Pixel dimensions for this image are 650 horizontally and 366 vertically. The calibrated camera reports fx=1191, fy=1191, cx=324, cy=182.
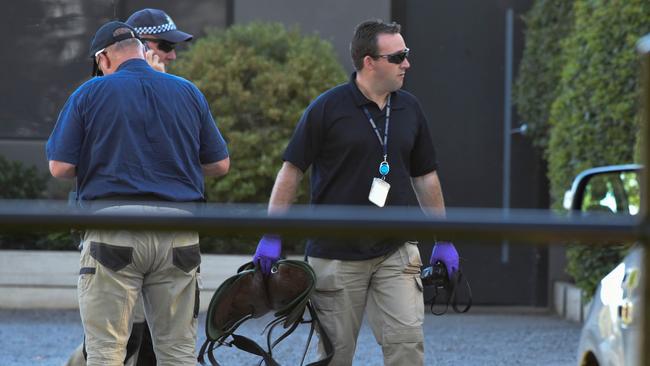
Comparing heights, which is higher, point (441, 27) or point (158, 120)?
point (441, 27)

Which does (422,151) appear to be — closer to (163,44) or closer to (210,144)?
(210,144)

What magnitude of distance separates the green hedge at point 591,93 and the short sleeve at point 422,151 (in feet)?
11.0

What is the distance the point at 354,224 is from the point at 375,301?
11.2ft

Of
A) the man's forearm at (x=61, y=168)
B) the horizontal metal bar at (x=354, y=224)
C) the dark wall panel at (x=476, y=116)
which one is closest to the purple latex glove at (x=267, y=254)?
the man's forearm at (x=61, y=168)

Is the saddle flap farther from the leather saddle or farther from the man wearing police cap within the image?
the man wearing police cap

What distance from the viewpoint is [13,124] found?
35.4 feet

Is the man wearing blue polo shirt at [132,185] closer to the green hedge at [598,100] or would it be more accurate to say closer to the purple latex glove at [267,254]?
the purple latex glove at [267,254]

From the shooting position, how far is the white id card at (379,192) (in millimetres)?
4758

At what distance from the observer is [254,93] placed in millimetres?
9789

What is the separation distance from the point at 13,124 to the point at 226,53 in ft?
7.45

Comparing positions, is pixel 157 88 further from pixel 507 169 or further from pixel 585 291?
pixel 507 169

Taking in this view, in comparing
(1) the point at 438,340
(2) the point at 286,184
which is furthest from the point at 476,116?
(2) the point at 286,184

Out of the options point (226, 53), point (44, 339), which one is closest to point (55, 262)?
point (44, 339)

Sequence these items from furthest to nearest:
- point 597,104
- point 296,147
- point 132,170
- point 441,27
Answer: point 441,27, point 597,104, point 296,147, point 132,170
